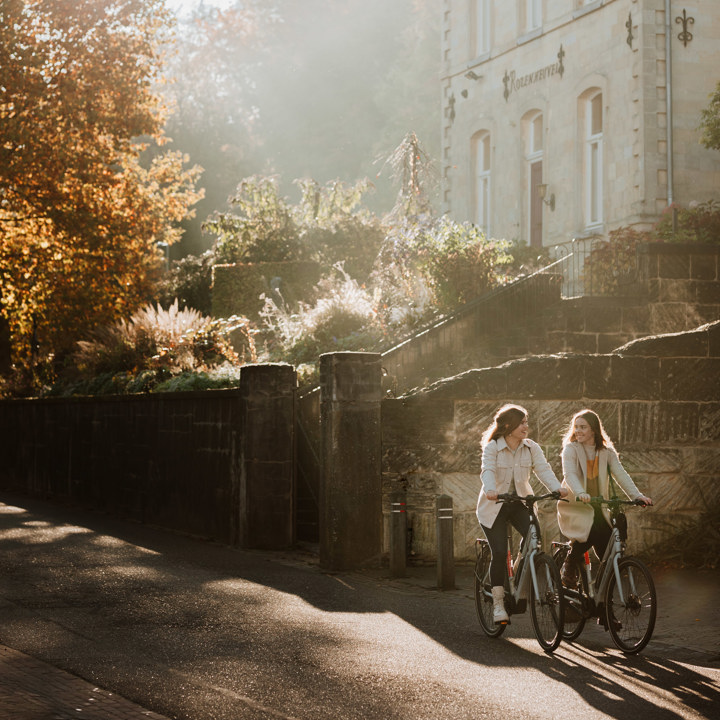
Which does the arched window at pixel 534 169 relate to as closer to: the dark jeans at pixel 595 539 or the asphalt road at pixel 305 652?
the asphalt road at pixel 305 652

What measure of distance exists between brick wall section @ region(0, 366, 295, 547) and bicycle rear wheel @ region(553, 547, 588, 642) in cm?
616

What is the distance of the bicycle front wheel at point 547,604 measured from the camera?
27.0ft

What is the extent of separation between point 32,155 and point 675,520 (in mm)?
14636

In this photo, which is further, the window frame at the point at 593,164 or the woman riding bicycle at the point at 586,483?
the window frame at the point at 593,164

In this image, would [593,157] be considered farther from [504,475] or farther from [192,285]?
[504,475]

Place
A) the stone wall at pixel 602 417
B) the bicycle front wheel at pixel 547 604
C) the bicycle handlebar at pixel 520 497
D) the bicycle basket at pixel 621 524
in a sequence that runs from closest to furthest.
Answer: the bicycle front wheel at pixel 547 604, the bicycle basket at pixel 621 524, the bicycle handlebar at pixel 520 497, the stone wall at pixel 602 417

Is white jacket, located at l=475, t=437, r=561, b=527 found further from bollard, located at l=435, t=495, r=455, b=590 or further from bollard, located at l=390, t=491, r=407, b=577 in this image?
Answer: bollard, located at l=390, t=491, r=407, b=577

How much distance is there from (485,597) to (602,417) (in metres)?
4.05

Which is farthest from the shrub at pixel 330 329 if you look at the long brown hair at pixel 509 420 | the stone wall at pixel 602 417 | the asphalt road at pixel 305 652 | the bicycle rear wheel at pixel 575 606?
the bicycle rear wheel at pixel 575 606

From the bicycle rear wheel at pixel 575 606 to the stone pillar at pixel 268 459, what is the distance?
240 inches

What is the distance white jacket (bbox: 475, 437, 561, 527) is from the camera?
29.2ft

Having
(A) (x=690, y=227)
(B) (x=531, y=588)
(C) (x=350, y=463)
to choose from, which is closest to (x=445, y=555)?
(C) (x=350, y=463)

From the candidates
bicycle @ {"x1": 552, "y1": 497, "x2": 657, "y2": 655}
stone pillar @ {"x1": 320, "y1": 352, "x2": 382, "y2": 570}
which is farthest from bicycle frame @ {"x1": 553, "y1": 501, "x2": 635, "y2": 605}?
stone pillar @ {"x1": 320, "y1": 352, "x2": 382, "y2": 570}

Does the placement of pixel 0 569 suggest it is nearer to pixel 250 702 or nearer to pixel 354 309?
pixel 250 702
